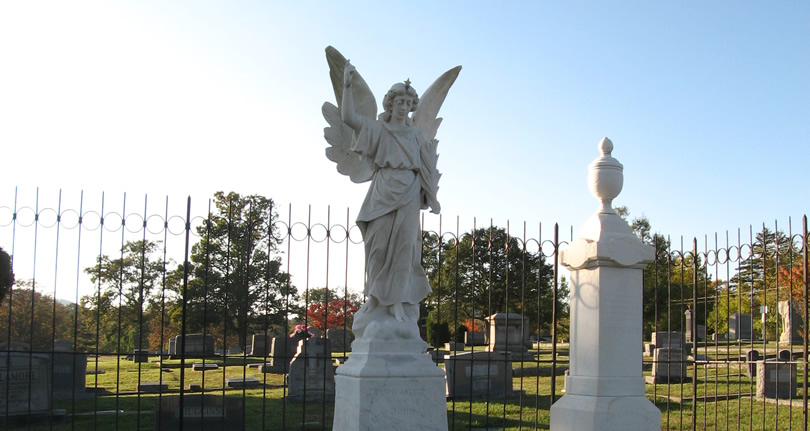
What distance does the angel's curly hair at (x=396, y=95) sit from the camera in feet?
18.9

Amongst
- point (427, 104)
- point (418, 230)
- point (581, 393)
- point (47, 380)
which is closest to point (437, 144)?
point (427, 104)

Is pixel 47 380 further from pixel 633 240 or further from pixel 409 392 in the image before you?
pixel 633 240

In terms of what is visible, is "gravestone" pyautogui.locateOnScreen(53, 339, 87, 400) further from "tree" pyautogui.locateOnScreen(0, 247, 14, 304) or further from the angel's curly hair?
the angel's curly hair

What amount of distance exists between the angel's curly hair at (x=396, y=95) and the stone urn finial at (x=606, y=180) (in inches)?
61.7

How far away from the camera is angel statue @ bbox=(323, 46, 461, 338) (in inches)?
219

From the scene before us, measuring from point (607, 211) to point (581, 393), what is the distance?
1459 mm

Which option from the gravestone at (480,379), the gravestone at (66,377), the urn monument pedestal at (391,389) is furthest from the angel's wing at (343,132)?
the gravestone at (66,377)

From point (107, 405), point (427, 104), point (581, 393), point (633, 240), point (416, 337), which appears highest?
point (427, 104)

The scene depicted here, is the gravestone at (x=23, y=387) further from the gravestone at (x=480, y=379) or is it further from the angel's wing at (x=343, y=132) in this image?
the gravestone at (x=480, y=379)

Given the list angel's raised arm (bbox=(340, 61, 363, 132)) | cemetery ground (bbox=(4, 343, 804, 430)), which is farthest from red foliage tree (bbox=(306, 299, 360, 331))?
angel's raised arm (bbox=(340, 61, 363, 132))

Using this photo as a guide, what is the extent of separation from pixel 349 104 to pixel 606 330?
2667 mm

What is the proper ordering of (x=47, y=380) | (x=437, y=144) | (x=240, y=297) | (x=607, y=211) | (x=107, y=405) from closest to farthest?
1. (x=607, y=211)
2. (x=437, y=144)
3. (x=47, y=380)
4. (x=107, y=405)
5. (x=240, y=297)

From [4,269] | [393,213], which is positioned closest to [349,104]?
[393,213]

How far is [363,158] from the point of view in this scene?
5984 mm
